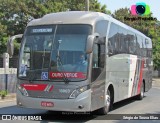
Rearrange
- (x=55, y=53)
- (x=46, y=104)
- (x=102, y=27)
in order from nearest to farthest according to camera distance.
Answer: (x=46, y=104)
(x=55, y=53)
(x=102, y=27)

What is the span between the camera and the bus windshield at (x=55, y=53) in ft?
38.7

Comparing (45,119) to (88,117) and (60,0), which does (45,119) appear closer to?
(88,117)

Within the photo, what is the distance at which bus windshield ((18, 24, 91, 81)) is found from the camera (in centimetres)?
1180

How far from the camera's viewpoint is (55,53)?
39.3 ft

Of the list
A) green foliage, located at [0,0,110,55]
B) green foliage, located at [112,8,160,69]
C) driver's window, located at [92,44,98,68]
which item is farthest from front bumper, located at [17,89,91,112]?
green foliage, located at [112,8,160,69]

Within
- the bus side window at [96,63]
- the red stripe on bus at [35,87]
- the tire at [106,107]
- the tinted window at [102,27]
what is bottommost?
the tire at [106,107]

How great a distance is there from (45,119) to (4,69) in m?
13.0

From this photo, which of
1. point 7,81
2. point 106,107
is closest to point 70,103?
point 106,107

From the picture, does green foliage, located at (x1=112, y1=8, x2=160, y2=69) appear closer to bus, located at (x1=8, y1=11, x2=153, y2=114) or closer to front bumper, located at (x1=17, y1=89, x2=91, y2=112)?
bus, located at (x1=8, y1=11, x2=153, y2=114)

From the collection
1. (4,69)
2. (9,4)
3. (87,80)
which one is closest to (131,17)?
(9,4)

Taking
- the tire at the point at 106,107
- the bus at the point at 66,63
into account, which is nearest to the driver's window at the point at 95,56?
the bus at the point at 66,63

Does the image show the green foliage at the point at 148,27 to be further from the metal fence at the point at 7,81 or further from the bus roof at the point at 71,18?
the bus roof at the point at 71,18

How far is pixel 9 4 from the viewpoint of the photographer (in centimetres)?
4203

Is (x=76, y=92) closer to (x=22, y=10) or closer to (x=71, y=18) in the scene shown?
(x=71, y=18)
